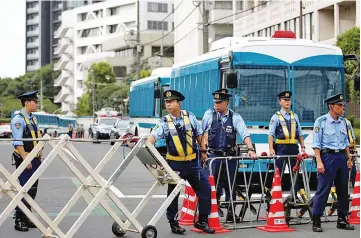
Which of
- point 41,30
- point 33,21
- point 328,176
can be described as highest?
point 33,21

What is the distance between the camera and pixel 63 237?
389 inches

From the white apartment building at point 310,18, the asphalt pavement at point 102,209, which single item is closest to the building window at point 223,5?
the white apartment building at point 310,18

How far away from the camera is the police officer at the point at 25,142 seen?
11445mm

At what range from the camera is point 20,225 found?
1161 cm

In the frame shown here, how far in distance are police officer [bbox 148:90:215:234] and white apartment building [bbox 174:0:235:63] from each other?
169 feet

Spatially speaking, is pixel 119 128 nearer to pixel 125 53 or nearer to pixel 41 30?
pixel 125 53

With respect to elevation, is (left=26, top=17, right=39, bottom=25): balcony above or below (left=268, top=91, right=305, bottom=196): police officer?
above

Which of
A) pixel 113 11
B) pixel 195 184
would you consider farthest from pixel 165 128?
pixel 113 11

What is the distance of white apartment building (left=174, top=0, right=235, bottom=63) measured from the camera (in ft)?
232

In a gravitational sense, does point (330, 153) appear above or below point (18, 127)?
below

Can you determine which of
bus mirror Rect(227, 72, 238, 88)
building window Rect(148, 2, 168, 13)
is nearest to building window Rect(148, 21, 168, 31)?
building window Rect(148, 2, 168, 13)

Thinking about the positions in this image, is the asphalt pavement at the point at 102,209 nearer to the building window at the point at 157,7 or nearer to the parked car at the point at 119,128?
the parked car at the point at 119,128

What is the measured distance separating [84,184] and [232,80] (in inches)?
255

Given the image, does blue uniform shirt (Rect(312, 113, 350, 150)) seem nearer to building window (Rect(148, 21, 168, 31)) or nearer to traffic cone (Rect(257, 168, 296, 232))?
traffic cone (Rect(257, 168, 296, 232))
